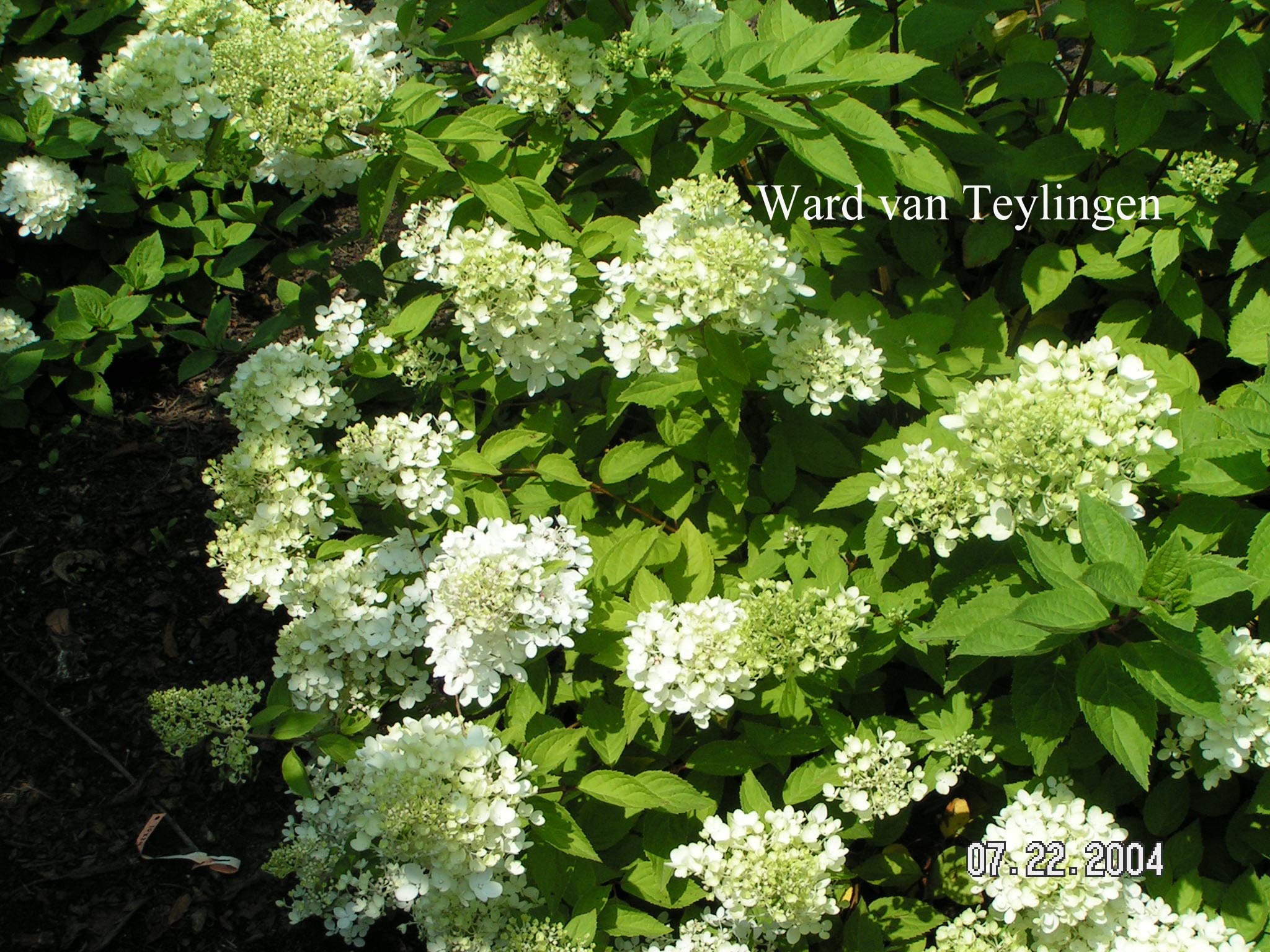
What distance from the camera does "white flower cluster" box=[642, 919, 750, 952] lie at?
2.80 meters

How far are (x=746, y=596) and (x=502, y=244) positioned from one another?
1.29 m

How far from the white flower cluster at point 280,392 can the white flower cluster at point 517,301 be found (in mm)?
631

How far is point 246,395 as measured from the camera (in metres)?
3.43

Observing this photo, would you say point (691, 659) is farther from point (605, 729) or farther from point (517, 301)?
point (517, 301)

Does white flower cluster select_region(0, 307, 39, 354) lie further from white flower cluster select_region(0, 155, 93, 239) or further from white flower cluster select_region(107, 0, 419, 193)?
white flower cluster select_region(107, 0, 419, 193)

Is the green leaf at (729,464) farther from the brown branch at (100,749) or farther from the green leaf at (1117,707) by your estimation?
the brown branch at (100,749)

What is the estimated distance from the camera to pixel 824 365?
3.04 metres

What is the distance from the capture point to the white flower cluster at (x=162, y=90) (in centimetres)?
362

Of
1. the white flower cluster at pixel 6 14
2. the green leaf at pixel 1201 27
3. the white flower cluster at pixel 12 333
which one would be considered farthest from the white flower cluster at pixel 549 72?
the white flower cluster at pixel 6 14

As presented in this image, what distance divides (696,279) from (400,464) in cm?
113

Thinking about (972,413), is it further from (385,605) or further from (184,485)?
(184,485)

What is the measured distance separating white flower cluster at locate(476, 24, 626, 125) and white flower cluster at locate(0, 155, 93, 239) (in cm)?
296

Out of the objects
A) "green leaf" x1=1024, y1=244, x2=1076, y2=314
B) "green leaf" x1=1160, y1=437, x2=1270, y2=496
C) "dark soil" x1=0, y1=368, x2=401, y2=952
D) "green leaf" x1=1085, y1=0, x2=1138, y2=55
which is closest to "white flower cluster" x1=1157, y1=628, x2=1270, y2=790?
"green leaf" x1=1160, y1=437, x2=1270, y2=496

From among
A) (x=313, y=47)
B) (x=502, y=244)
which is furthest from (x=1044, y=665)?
(x=313, y=47)
